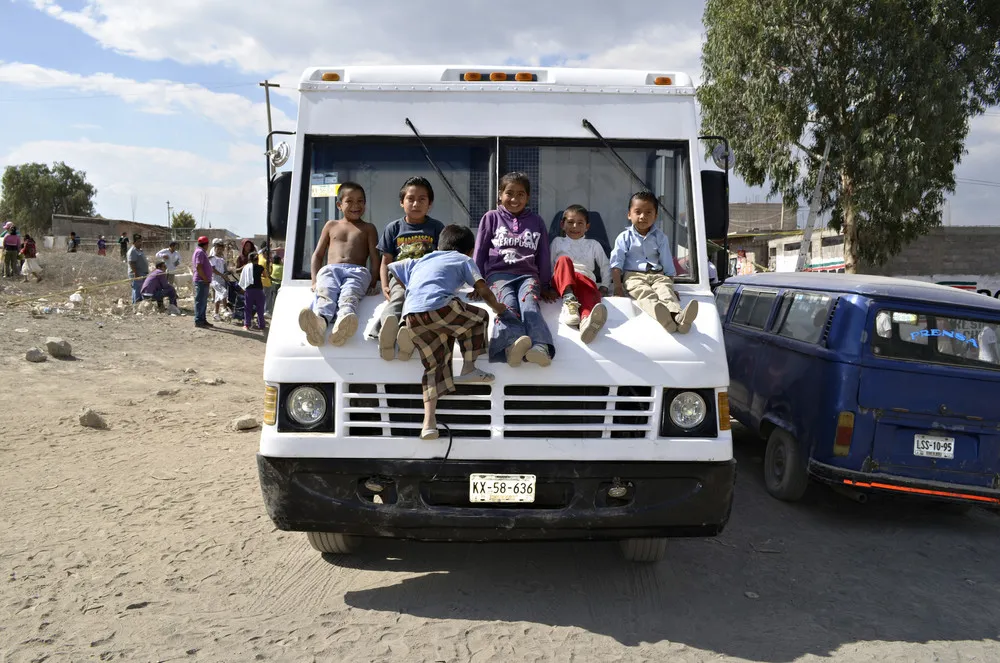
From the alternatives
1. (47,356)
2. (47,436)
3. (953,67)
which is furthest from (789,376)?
(953,67)

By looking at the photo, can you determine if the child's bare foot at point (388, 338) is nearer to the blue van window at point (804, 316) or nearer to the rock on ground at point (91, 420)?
the blue van window at point (804, 316)

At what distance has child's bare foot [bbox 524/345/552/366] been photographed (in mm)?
3936

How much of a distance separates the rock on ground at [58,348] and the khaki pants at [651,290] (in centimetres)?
907

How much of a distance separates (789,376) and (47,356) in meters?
9.49

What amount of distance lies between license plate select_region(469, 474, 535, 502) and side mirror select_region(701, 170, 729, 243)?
2.07 metres

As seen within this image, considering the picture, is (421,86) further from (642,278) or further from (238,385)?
(238,385)

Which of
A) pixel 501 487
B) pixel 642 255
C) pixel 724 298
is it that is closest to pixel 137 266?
pixel 724 298

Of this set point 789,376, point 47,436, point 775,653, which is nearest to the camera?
point 775,653

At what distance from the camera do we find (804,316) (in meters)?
6.88

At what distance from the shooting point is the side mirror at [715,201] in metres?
5.04

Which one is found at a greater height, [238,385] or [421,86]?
[421,86]

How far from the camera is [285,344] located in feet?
13.3

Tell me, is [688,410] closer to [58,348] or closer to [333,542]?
[333,542]

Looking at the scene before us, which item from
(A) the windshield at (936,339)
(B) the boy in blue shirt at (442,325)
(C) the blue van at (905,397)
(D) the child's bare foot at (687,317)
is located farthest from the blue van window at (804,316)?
(B) the boy in blue shirt at (442,325)
